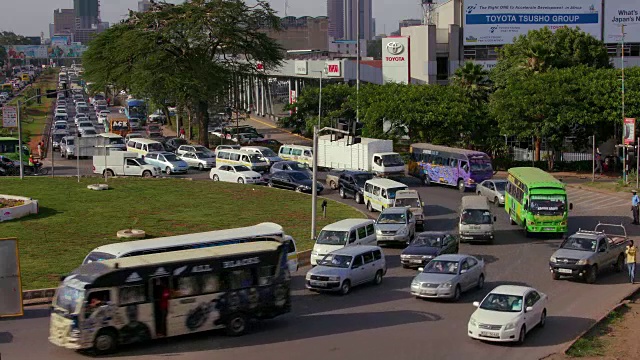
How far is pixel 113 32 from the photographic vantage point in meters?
85.2

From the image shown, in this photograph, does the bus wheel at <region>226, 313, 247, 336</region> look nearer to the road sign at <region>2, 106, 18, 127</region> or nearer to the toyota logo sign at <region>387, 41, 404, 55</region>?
the road sign at <region>2, 106, 18, 127</region>

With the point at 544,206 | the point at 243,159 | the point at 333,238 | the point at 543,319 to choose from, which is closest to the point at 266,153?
the point at 243,159

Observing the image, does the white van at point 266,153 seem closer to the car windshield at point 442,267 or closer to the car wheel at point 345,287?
the car wheel at point 345,287

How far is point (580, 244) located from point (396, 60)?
177ft

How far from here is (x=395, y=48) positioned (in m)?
83.8

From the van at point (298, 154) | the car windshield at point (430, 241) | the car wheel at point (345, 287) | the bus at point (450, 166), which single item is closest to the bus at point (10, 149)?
the van at point (298, 154)

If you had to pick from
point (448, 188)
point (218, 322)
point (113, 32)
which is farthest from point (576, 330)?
point (113, 32)

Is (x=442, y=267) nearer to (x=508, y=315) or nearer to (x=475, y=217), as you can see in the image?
(x=508, y=315)

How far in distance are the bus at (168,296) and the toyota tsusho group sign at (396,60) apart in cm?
6039

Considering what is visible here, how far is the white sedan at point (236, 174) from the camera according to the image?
53.5 metres

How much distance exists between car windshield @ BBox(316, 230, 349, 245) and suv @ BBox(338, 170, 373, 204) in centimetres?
1452

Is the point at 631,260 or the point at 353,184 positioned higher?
the point at 353,184

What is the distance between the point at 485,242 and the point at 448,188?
17031 mm

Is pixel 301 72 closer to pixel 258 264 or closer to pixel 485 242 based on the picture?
pixel 485 242
